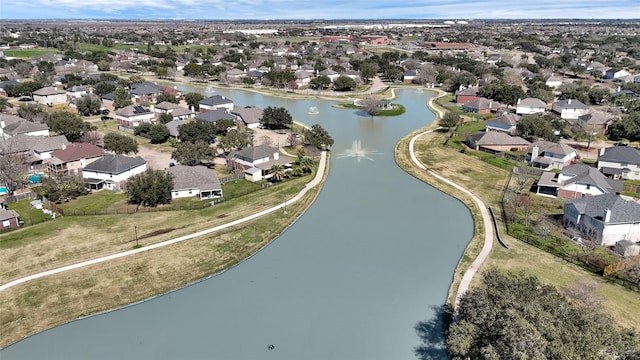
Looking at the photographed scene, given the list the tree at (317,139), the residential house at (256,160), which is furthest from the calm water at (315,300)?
the tree at (317,139)

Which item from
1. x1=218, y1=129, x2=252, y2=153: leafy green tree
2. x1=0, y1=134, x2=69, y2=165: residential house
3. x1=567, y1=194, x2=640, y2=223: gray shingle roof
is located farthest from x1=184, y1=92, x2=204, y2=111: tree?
x1=567, y1=194, x2=640, y2=223: gray shingle roof

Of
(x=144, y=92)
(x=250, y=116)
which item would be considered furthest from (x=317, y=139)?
(x=144, y=92)

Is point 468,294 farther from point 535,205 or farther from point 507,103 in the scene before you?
point 507,103

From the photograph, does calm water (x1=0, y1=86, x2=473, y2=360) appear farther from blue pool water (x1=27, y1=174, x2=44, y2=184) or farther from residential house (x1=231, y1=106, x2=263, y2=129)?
residential house (x1=231, y1=106, x2=263, y2=129)

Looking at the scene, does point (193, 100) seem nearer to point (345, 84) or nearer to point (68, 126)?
point (68, 126)

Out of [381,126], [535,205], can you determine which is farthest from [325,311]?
[381,126]

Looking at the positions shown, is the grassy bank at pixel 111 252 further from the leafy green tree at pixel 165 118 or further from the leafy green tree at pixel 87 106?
the leafy green tree at pixel 87 106
